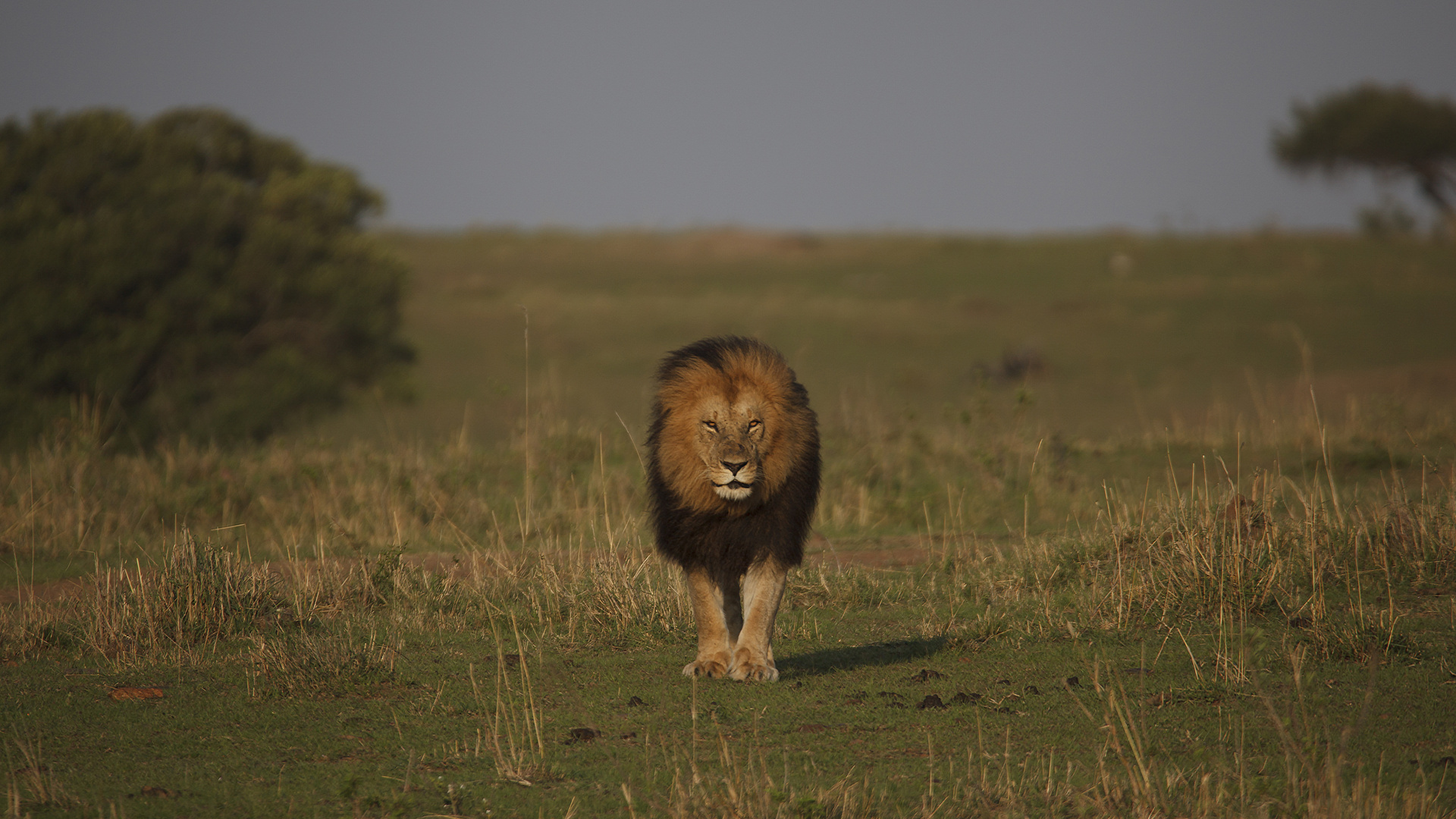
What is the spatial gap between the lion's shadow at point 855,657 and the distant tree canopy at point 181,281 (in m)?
12.4

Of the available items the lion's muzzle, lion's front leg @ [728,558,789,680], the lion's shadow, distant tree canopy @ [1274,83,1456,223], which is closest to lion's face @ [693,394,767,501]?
the lion's muzzle

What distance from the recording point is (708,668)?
5.63 meters

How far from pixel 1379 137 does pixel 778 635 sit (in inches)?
1622

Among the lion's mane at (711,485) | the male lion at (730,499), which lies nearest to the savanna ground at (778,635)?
the male lion at (730,499)

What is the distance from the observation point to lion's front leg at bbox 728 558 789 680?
551 centimetres

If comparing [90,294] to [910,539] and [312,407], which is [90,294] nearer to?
[312,407]

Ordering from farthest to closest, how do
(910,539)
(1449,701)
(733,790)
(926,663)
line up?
(910,539)
(926,663)
(1449,701)
(733,790)

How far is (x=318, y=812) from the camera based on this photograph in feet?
13.4

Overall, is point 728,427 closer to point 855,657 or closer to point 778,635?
point 855,657

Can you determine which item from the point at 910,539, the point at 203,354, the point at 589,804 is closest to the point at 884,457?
the point at 910,539

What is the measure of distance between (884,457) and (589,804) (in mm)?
8744

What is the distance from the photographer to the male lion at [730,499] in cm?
549

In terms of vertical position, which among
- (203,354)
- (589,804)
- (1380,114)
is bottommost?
(589,804)

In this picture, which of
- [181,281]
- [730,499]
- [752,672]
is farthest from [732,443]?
[181,281]
